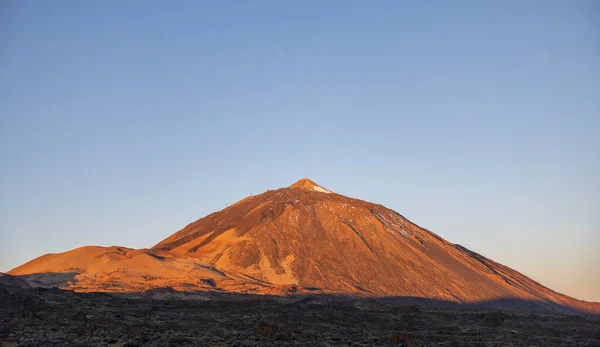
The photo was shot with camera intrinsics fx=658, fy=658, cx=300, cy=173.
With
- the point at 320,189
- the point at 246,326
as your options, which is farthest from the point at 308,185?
the point at 246,326

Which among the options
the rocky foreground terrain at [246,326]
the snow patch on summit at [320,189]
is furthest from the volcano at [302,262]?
the rocky foreground terrain at [246,326]

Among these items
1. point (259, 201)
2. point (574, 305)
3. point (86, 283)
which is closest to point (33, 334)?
point (86, 283)

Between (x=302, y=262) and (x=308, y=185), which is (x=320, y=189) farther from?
(x=302, y=262)

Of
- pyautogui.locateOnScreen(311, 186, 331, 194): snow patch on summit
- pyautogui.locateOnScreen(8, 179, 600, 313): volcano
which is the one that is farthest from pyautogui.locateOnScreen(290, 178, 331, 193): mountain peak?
pyautogui.locateOnScreen(8, 179, 600, 313): volcano

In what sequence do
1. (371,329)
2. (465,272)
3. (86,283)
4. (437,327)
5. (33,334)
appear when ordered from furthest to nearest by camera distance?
(465,272) → (86,283) → (437,327) → (371,329) → (33,334)

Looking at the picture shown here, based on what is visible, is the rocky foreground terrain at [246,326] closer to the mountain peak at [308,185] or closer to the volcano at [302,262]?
the volcano at [302,262]

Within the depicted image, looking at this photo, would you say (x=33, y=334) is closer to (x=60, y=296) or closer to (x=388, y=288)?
(x=60, y=296)

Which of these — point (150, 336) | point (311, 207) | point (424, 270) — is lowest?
point (150, 336)
